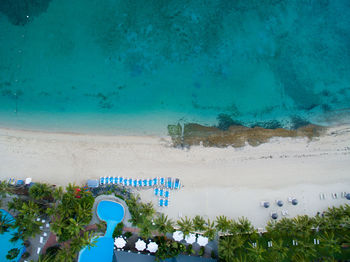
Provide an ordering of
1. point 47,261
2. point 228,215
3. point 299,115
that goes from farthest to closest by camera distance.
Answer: point 299,115
point 228,215
point 47,261

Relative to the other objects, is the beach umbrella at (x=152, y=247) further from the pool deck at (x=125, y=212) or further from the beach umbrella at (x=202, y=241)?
the beach umbrella at (x=202, y=241)

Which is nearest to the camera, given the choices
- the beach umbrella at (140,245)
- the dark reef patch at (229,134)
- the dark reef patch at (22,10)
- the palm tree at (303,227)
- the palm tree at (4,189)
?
the palm tree at (303,227)

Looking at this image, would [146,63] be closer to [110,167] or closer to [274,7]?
[110,167]

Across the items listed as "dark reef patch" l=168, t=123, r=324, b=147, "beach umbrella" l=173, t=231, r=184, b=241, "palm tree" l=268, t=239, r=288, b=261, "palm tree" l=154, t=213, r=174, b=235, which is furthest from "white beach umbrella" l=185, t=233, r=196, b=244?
"dark reef patch" l=168, t=123, r=324, b=147

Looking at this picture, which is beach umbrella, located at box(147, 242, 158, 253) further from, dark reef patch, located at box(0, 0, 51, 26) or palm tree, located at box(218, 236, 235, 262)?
dark reef patch, located at box(0, 0, 51, 26)

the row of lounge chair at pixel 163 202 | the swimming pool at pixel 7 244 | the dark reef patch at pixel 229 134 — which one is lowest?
the swimming pool at pixel 7 244

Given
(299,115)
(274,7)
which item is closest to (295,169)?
(299,115)

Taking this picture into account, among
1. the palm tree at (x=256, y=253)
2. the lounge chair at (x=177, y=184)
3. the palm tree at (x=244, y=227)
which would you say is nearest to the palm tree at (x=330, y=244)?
the palm tree at (x=256, y=253)
